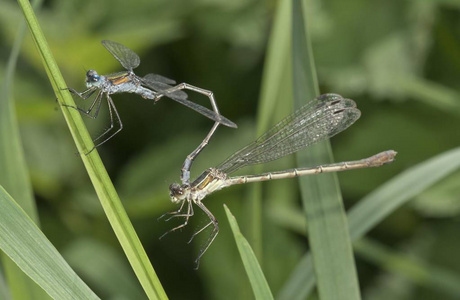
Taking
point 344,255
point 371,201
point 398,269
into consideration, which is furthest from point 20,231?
point 398,269

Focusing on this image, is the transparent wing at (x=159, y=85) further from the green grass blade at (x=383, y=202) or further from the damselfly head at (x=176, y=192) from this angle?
the green grass blade at (x=383, y=202)

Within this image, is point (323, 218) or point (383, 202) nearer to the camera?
point (323, 218)

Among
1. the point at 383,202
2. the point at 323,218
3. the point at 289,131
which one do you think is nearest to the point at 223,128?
the point at 289,131

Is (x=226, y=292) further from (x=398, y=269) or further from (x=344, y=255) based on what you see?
(x=344, y=255)

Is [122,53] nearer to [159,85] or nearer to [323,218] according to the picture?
[159,85]

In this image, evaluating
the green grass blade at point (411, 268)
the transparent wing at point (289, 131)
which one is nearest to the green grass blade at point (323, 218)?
the transparent wing at point (289, 131)
